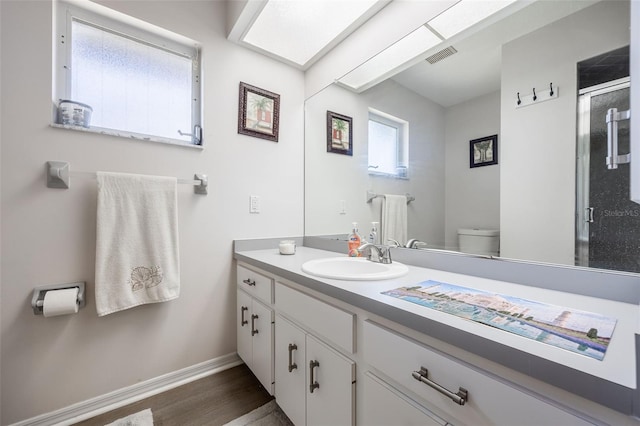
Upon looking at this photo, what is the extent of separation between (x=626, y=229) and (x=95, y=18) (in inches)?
97.7

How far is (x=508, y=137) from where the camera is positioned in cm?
103

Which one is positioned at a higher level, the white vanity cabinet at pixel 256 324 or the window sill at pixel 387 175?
the window sill at pixel 387 175

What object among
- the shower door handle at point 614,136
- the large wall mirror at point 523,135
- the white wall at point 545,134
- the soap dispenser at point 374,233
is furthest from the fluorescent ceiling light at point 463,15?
the soap dispenser at point 374,233

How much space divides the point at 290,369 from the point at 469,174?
119 centimetres

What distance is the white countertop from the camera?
432 mm

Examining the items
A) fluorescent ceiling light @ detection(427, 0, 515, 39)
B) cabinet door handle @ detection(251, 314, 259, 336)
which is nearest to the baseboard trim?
cabinet door handle @ detection(251, 314, 259, 336)

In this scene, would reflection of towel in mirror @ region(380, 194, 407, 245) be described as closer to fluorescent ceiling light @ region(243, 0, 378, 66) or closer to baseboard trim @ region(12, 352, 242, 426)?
fluorescent ceiling light @ region(243, 0, 378, 66)

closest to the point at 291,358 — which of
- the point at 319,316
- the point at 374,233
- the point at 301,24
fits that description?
the point at 319,316

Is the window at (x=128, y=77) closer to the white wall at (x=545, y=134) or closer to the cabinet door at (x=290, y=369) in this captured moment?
the cabinet door at (x=290, y=369)

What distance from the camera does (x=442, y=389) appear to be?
576 millimetres

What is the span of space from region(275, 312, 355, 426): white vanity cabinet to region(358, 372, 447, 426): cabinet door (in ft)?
0.21

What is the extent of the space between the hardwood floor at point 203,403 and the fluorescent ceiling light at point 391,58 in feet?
6.61

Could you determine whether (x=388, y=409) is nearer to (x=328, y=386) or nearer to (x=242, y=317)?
(x=328, y=386)

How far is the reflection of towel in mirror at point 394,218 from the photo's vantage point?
1.45 meters
